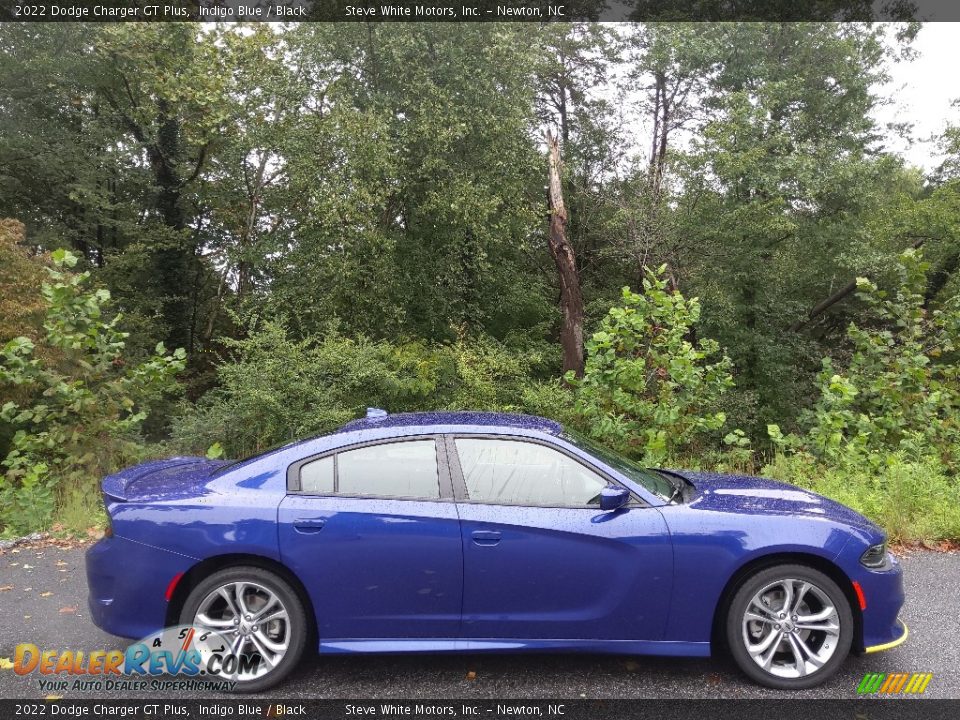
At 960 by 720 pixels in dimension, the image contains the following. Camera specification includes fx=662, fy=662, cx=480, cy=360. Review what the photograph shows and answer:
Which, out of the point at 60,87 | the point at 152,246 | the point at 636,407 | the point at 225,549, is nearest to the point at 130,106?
the point at 60,87

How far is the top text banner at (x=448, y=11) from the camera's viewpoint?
14.2 meters

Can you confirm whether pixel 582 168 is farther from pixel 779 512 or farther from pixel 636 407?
pixel 779 512

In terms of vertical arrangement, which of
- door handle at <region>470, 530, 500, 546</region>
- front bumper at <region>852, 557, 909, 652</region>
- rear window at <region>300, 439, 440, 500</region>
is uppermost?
rear window at <region>300, 439, 440, 500</region>

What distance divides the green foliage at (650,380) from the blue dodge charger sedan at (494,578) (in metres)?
4.45

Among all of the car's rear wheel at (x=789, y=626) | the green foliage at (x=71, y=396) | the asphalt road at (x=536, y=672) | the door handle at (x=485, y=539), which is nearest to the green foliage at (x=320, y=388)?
the green foliage at (x=71, y=396)

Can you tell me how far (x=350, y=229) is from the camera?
14.2 m

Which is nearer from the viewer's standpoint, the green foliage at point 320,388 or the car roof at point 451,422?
the car roof at point 451,422

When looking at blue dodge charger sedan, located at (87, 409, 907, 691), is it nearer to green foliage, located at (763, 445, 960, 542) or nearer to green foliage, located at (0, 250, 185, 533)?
green foliage, located at (763, 445, 960, 542)

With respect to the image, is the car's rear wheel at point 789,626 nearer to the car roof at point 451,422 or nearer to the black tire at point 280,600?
the car roof at point 451,422

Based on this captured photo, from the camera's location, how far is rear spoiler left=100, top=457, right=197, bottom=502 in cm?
372

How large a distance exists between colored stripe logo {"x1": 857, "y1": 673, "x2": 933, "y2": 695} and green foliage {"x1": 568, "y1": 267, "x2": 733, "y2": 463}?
442cm

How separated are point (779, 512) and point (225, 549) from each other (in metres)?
2.94

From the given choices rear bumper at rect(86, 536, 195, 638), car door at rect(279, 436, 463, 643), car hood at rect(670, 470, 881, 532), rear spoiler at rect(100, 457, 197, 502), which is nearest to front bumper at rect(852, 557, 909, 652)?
car hood at rect(670, 470, 881, 532)

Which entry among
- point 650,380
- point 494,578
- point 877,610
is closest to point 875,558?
point 877,610
